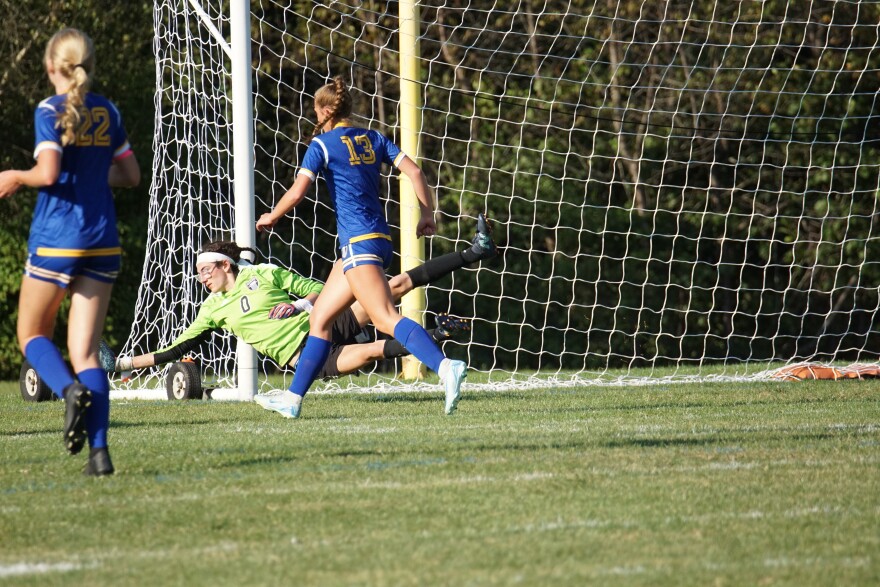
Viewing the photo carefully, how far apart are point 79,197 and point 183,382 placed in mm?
4989

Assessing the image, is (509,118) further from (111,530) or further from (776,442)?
(111,530)

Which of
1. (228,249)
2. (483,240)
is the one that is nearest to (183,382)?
(228,249)

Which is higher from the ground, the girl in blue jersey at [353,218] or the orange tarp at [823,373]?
the girl in blue jersey at [353,218]

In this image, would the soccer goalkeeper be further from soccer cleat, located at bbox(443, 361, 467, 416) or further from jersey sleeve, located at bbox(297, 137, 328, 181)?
soccer cleat, located at bbox(443, 361, 467, 416)

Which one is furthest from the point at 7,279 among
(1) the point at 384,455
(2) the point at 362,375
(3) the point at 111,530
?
(3) the point at 111,530

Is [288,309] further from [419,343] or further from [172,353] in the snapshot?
[419,343]

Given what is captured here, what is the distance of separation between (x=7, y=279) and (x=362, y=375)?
4704 mm

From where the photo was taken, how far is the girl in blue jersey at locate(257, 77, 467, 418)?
694 cm

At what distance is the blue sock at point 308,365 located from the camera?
733 centimetres

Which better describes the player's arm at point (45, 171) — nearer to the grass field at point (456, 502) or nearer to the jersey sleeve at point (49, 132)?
the jersey sleeve at point (49, 132)

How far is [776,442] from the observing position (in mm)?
6430

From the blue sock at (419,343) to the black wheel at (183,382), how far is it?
3.59 meters

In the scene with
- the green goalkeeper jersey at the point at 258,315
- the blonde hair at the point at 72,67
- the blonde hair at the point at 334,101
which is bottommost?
the green goalkeeper jersey at the point at 258,315

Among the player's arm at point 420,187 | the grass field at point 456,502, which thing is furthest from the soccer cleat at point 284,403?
the player's arm at point 420,187
